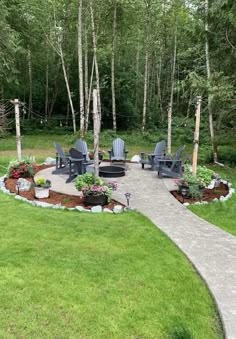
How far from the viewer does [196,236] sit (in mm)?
4965

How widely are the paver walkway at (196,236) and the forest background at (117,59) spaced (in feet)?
11.7

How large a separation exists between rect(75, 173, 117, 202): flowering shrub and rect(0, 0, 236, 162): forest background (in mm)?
4399

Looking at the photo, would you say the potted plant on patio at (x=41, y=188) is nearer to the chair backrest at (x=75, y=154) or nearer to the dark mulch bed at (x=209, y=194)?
the chair backrest at (x=75, y=154)

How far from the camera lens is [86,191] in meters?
6.20

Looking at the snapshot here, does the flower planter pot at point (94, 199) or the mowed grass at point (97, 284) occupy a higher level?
the flower planter pot at point (94, 199)

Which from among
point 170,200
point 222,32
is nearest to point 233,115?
point 222,32

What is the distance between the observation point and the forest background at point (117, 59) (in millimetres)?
10695

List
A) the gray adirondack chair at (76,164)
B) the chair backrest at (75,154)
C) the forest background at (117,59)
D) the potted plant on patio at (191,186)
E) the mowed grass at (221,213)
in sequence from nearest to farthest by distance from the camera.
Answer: the mowed grass at (221,213), the potted plant on patio at (191,186), the gray adirondack chair at (76,164), the chair backrest at (75,154), the forest background at (117,59)

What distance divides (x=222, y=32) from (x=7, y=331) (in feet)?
31.8

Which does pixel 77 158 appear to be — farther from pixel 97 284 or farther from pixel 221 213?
pixel 97 284

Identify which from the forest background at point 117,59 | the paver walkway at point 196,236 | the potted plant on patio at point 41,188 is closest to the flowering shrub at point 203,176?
the paver walkway at point 196,236

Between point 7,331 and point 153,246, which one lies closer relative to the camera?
point 7,331

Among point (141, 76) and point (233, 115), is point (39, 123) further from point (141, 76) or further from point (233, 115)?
point (233, 115)

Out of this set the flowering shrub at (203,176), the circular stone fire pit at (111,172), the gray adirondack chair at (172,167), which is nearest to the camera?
the flowering shrub at (203,176)
